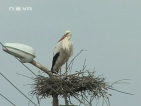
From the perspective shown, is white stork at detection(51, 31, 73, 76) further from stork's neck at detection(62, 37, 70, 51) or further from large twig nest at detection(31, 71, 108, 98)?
large twig nest at detection(31, 71, 108, 98)

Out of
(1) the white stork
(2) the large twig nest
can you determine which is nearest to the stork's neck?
(1) the white stork

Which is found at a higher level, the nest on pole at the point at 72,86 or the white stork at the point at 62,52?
the white stork at the point at 62,52

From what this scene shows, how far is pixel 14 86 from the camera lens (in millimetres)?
4562

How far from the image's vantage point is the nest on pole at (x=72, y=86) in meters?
4.96

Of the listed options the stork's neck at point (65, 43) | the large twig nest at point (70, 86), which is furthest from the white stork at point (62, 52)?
the large twig nest at point (70, 86)

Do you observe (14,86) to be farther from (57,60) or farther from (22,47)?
(57,60)

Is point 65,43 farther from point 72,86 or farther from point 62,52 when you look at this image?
point 72,86

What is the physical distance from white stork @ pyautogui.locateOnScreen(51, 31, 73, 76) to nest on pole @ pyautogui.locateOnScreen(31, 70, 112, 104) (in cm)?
108

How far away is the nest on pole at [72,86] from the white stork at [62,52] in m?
1.08

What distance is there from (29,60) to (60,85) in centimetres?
67

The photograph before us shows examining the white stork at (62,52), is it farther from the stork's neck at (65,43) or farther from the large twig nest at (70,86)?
the large twig nest at (70,86)

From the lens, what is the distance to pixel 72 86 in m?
5.00

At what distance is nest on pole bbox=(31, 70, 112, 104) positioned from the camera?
496 cm

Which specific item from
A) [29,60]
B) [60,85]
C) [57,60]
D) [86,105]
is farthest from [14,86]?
[57,60]
